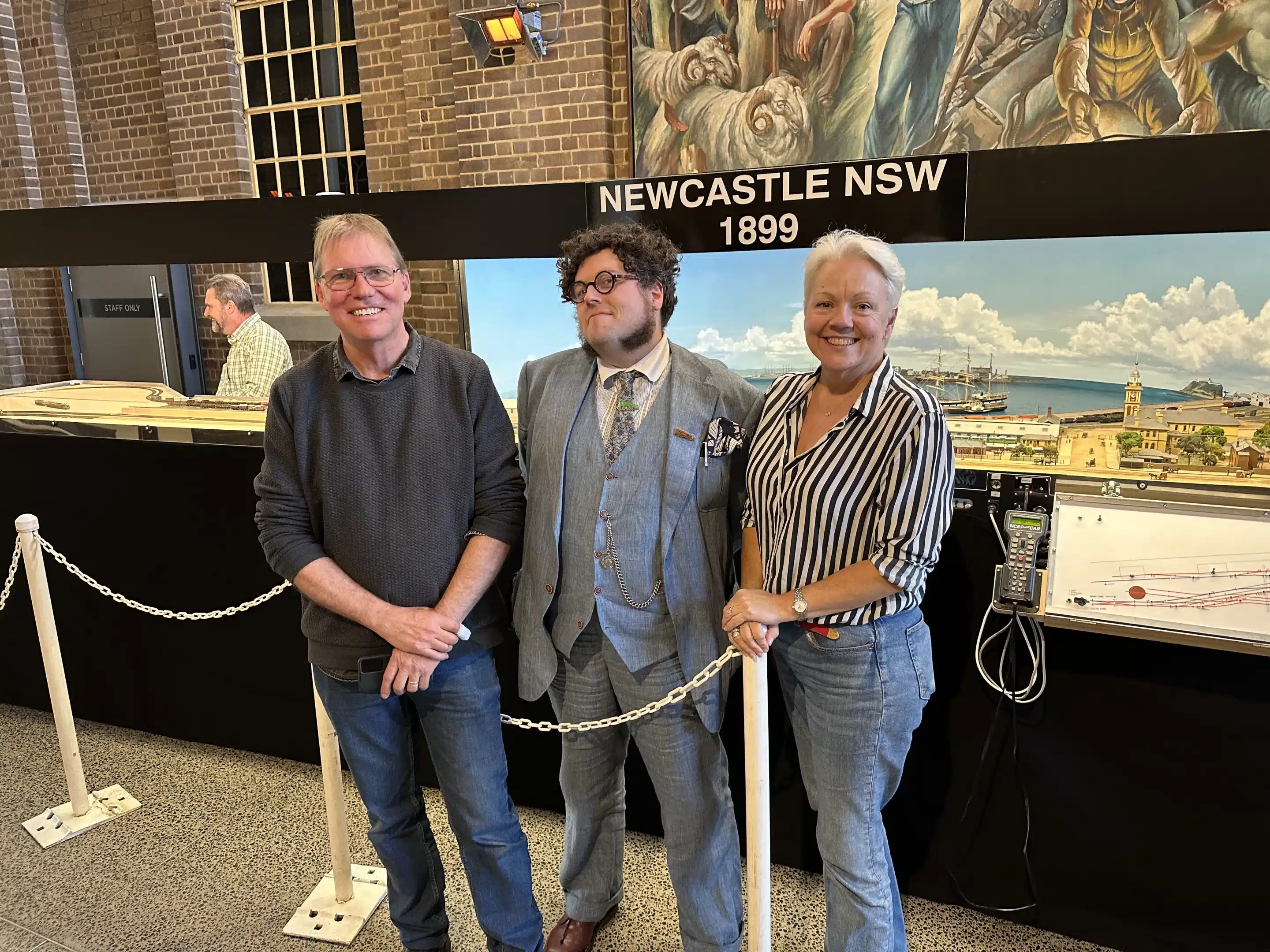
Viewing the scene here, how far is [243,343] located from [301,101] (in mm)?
4337

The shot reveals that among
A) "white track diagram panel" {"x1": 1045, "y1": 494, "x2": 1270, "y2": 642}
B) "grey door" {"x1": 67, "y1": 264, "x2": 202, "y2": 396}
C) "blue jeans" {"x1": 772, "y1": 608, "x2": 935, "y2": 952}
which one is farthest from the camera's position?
"grey door" {"x1": 67, "y1": 264, "x2": 202, "y2": 396}

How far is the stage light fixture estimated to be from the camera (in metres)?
5.50

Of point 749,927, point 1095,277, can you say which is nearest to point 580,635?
point 749,927

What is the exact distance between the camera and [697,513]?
1.70 metres

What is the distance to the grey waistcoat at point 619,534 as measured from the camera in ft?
5.49

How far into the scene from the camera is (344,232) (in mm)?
1632

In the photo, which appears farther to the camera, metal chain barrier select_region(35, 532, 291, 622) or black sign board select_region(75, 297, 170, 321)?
black sign board select_region(75, 297, 170, 321)

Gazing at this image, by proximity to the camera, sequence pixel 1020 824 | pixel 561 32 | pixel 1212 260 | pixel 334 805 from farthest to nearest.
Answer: pixel 561 32, pixel 1212 260, pixel 334 805, pixel 1020 824

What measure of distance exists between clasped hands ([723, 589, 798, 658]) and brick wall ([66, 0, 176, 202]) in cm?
826

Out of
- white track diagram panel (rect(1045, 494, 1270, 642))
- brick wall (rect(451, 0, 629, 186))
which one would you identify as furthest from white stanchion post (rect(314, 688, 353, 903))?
brick wall (rect(451, 0, 629, 186))

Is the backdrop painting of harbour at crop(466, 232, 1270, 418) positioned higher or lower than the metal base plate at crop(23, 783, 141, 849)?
higher

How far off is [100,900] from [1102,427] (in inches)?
125

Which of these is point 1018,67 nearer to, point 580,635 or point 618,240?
point 618,240

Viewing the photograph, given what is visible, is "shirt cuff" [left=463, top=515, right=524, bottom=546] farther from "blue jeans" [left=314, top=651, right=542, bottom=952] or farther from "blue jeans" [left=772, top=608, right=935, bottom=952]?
"blue jeans" [left=772, top=608, right=935, bottom=952]
